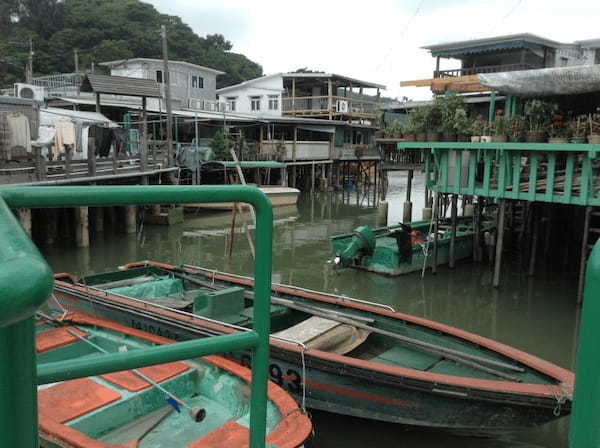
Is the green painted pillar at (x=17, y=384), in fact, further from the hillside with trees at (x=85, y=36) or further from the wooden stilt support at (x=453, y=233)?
the hillside with trees at (x=85, y=36)

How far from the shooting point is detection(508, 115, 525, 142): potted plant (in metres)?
11.5

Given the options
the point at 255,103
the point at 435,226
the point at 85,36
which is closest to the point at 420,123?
the point at 435,226

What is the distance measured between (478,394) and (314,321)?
7.92 ft

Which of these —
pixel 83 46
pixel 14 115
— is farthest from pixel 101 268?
pixel 83 46

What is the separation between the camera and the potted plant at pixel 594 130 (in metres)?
10.1

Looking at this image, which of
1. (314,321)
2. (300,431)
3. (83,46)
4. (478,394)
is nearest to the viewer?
(300,431)

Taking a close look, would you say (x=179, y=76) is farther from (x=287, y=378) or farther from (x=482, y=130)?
(x=287, y=378)

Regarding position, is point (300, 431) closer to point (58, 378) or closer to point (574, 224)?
point (58, 378)

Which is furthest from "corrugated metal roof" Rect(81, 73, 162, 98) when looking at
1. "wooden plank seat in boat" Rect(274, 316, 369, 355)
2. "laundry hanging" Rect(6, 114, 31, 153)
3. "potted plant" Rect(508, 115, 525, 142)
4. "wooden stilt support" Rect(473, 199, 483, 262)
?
"wooden plank seat in boat" Rect(274, 316, 369, 355)

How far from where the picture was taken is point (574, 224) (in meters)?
15.9

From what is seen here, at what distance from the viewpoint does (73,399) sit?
5.21 metres

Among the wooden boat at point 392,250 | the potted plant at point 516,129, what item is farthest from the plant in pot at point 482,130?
the wooden boat at point 392,250

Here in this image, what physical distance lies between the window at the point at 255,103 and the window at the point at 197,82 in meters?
3.63

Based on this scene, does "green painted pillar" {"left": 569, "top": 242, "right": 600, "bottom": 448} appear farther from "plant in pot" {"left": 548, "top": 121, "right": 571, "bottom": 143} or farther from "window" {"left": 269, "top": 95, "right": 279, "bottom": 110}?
"window" {"left": 269, "top": 95, "right": 279, "bottom": 110}
